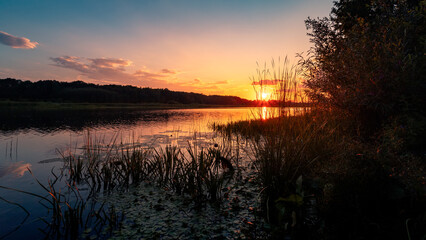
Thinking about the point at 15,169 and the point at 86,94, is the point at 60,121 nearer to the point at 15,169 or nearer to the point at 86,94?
the point at 15,169

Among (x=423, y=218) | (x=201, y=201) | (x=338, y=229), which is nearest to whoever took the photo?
(x=423, y=218)

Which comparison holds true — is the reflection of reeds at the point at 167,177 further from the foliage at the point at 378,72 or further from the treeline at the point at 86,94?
the treeline at the point at 86,94

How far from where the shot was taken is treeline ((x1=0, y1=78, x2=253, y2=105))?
8800 cm

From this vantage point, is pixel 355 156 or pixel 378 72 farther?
pixel 378 72

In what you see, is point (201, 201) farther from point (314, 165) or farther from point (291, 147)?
point (314, 165)

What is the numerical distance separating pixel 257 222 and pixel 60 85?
134776 millimetres

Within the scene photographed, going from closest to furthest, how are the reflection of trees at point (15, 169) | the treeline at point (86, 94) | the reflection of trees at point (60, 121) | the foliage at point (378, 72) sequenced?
the foliage at point (378, 72), the reflection of trees at point (15, 169), the reflection of trees at point (60, 121), the treeline at point (86, 94)


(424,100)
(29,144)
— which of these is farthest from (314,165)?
(29,144)

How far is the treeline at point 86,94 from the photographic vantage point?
289 ft

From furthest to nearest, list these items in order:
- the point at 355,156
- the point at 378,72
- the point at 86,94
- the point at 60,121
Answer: the point at 86,94 → the point at 60,121 → the point at 378,72 → the point at 355,156

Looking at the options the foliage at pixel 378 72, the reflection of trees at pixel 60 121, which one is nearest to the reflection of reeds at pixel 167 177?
the foliage at pixel 378 72

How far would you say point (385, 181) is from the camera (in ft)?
10.2

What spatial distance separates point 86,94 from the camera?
101 metres

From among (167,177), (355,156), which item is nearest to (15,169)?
(167,177)
